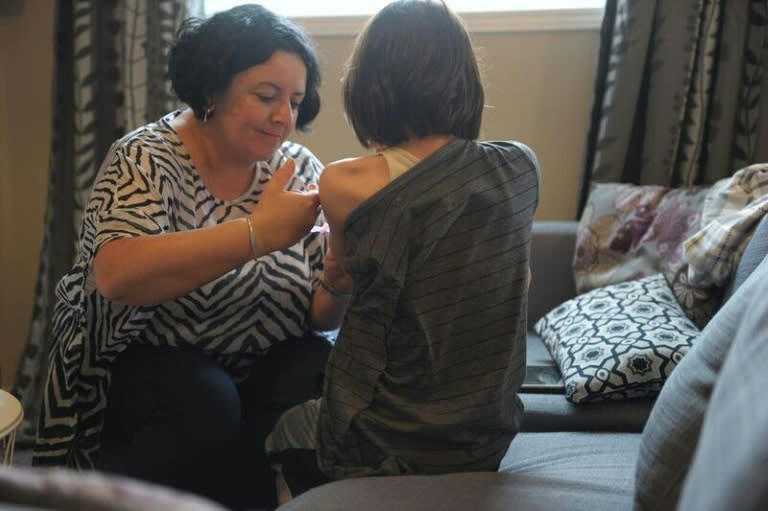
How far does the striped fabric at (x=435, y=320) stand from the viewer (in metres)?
1.20

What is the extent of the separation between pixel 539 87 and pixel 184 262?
1.39 m

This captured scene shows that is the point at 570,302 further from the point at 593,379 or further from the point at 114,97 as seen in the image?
the point at 114,97

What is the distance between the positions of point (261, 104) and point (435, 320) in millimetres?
612

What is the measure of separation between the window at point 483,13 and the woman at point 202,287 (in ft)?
2.87

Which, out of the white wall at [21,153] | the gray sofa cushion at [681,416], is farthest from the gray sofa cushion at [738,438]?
the white wall at [21,153]

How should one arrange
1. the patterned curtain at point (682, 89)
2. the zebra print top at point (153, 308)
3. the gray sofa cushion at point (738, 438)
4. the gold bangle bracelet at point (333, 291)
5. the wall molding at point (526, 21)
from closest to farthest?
the gray sofa cushion at point (738, 438)
the zebra print top at point (153, 308)
the gold bangle bracelet at point (333, 291)
the patterned curtain at point (682, 89)
the wall molding at point (526, 21)

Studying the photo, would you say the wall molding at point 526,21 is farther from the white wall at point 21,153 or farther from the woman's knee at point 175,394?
the woman's knee at point 175,394

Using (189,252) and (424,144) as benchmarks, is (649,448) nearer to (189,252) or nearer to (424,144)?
(424,144)

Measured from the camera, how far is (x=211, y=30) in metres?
1.61

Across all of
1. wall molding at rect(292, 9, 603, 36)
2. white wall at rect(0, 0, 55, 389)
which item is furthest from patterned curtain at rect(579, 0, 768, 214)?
white wall at rect(0, 0, 55, 389)

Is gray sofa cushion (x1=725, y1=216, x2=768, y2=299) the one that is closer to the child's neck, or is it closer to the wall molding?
the child's neck

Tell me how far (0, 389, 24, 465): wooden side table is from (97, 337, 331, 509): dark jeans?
0.59 ft

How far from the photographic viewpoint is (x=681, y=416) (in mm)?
1095

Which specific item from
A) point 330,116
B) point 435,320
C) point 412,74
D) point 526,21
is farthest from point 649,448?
point 330,116
